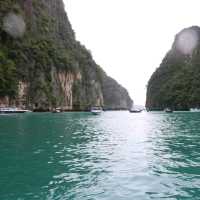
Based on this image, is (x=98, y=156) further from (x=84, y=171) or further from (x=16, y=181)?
(x=16, y=181)

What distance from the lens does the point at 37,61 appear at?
458 feet

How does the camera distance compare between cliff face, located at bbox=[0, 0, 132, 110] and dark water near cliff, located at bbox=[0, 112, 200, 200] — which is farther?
cliff face, located at bbox=[0, 0, 132, 110]

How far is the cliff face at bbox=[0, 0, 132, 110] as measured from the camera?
122m

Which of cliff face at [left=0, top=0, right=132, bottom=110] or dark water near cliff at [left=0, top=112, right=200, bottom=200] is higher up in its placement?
cliff face at [left=0, top=0, right=132, bottom=110]

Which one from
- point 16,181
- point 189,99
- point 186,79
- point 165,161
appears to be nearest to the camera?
point 16,181

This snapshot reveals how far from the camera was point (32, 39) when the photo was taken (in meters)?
144

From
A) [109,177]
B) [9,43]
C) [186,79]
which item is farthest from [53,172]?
[186,79]

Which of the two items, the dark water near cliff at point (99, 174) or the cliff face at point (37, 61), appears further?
the cliff face at point (37, 61)

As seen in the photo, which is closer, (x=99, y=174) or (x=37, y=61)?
(x=99, y=174)

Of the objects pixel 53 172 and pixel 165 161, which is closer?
pixel 53 172

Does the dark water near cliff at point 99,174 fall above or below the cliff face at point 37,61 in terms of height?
below

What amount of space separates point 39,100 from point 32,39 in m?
31.3

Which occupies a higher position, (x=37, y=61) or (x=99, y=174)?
(x=37, y=61)

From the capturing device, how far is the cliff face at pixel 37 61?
12219cm
